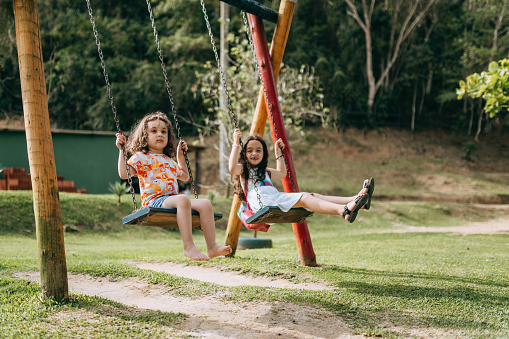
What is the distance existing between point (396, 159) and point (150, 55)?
18.5 meters

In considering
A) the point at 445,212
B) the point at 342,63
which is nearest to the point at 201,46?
the point at 342,63

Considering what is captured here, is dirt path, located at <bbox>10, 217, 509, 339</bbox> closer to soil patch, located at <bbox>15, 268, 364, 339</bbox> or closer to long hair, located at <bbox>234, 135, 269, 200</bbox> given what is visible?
soil patch, located at <bbox>15, 268, 364, 339</bbox>

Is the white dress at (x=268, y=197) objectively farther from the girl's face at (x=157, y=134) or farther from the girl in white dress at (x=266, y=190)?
the girl's face at (x=157, y=134)

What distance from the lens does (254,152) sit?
561cm

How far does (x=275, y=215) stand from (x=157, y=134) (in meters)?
1.52

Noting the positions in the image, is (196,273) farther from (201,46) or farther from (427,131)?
(427,131)

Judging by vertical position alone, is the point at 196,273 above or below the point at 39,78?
below

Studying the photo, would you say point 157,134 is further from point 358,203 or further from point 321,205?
point 358,203

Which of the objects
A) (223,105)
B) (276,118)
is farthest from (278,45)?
(223,105)

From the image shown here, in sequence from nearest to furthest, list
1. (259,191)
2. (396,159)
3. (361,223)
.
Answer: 1. (259,191)
2. (361,223)
3. (396,159)

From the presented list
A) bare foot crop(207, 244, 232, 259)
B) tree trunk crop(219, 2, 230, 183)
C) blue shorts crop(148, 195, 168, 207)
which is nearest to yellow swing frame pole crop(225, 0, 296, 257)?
blue shorts crop(148, 195, 168, 207)

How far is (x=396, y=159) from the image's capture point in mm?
31766

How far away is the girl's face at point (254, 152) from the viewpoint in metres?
5.59

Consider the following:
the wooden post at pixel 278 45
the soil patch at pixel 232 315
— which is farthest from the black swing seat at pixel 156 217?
the wooden post at pixel 278 45
